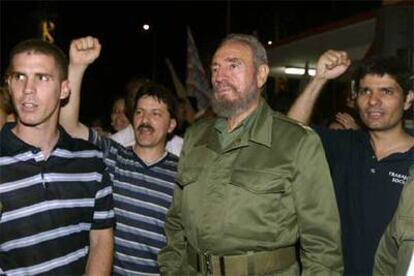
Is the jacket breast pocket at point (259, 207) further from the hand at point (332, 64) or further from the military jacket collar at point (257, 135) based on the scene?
the hand at point (332, 64)

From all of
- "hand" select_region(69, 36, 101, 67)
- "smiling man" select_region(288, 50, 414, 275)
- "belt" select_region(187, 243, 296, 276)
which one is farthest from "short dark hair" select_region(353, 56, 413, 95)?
"hand" select_region(69, 36, 101, 67)

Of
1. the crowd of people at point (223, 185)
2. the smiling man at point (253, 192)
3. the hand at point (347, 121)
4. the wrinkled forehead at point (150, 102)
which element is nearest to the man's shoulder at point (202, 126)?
the crowd of people at point (223, 185)

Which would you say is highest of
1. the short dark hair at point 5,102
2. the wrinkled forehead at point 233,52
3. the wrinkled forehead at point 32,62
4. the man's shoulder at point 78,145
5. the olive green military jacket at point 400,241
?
the wrinkled forehead at point 233,52

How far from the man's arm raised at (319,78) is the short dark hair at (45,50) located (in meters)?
1.48

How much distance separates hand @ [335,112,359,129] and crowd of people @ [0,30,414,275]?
636 mm

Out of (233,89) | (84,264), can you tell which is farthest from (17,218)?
(233,89)

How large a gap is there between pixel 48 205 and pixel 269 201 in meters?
1.03

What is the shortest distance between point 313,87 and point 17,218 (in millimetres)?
1914

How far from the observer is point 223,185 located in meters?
2.68

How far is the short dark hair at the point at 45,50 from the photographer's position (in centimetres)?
251

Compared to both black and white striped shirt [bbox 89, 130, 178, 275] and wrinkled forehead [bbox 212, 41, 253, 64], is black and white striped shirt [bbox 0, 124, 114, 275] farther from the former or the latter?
wrinkled forehead [bbox 212, 41, 253, 64]

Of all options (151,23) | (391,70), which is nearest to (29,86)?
(391,70)

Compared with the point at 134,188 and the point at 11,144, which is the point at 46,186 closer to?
the point at 11,144

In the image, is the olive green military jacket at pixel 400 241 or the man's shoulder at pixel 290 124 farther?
the man's shoulder at pixel 290 124
